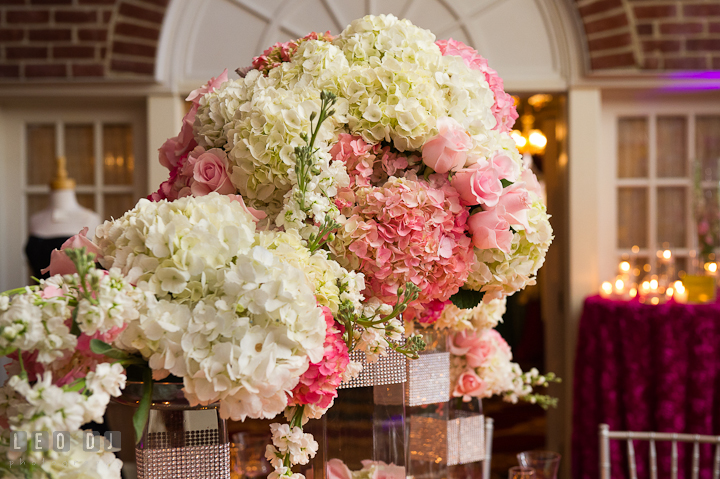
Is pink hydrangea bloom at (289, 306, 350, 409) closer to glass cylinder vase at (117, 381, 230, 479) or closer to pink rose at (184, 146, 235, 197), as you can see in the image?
glass cylinder vase at (117, 381, 230, 479)

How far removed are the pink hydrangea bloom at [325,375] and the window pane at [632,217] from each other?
2888mm

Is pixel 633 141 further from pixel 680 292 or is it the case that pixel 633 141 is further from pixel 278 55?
pixel 278 55

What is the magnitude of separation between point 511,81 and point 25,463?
2.82m

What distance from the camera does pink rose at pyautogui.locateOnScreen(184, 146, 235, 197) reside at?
2.32 ft

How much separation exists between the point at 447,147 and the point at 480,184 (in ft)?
0.18

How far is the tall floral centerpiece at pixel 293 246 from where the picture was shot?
46 centimetres

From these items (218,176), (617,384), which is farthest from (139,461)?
(617,384)

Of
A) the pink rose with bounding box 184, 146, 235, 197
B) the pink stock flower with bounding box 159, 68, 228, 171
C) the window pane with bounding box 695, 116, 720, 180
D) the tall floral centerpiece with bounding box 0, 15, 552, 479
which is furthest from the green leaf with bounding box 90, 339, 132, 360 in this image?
the window pane with bounding box 695, 116, 720, 180

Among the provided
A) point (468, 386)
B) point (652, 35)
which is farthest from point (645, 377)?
point (468, 386)

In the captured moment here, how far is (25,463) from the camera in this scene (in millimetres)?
430

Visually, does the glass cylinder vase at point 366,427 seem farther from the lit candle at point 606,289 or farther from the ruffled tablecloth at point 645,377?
the lit candle at point 606,289

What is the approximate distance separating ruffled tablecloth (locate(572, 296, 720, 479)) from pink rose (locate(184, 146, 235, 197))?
2.31 metres

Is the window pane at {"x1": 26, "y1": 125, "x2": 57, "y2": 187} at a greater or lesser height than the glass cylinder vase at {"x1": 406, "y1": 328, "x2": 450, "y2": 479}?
greater

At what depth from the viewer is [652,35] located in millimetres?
2855
